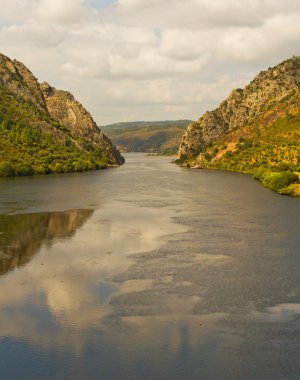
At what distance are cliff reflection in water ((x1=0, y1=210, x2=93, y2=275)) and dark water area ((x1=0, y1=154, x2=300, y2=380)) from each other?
0.43 ft

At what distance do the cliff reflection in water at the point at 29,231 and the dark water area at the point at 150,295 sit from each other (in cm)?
13

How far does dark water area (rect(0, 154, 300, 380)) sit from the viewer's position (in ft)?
77.5

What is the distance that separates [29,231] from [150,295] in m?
25.9

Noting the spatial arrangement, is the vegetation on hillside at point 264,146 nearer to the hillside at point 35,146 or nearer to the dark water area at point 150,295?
the hillside at point 35,146

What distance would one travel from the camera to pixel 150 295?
1291 inches

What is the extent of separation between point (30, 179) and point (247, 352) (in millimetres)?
104634

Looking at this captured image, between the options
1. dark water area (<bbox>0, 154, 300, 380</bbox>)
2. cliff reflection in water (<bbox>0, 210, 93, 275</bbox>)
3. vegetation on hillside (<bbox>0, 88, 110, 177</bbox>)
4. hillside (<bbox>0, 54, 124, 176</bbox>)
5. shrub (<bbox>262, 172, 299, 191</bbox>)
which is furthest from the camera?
hillside (<bbox>0, 54, 124, 176</bbox>)

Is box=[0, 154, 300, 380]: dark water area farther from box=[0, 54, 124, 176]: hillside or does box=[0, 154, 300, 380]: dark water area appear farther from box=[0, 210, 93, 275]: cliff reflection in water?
box=[0, 54, 124, 176]: hillside

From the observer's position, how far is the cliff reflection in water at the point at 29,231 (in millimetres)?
43062

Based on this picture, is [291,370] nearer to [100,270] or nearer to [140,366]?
[140,366]

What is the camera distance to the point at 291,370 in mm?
22703

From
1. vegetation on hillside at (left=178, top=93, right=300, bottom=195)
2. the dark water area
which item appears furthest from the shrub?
the dark water area

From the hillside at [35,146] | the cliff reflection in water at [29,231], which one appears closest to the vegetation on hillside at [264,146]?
the hillside at [35,146]

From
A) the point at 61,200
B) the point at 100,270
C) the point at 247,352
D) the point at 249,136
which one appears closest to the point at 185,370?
the point at 247,352
